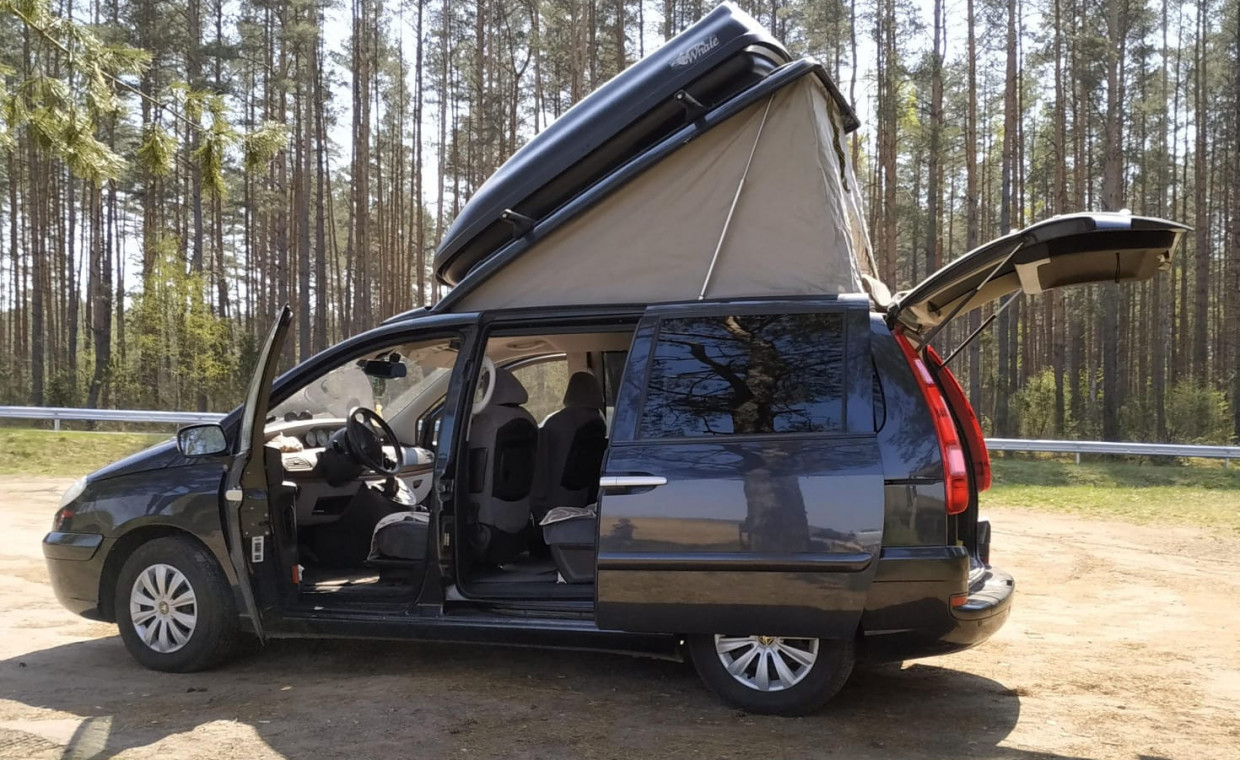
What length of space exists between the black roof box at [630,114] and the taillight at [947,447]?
159 centimetres

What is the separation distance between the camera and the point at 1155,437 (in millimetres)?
23703

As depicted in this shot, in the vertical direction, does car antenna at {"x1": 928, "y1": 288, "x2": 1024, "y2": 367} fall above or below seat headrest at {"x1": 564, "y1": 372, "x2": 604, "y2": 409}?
above

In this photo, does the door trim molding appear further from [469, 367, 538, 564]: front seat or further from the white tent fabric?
the white tent fabric

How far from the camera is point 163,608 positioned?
5250 mm

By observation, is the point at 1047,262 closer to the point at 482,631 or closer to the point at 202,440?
the point at 482,631

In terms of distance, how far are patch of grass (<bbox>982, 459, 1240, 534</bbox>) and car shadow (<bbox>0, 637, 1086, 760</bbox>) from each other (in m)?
8.49

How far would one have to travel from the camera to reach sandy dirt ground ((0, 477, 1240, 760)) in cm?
419

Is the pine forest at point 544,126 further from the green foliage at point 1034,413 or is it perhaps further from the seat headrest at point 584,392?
the seat headrest at point 584,392

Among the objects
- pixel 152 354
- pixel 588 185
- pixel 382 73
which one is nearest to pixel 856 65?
pixel 382 73

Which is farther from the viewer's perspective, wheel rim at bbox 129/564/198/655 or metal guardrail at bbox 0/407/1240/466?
metal guardrail at bbox 0/407/1240/466

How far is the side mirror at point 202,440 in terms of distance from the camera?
17.2ft

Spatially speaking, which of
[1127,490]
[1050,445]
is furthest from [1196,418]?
[1127,490]

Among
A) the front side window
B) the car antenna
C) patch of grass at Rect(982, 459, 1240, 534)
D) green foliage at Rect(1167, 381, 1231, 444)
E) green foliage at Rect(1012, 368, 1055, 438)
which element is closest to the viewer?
→ the front side window

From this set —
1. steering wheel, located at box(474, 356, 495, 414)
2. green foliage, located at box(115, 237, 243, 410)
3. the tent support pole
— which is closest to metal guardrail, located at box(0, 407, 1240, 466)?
green foliage, located at box(115, 237, 243, 410)
